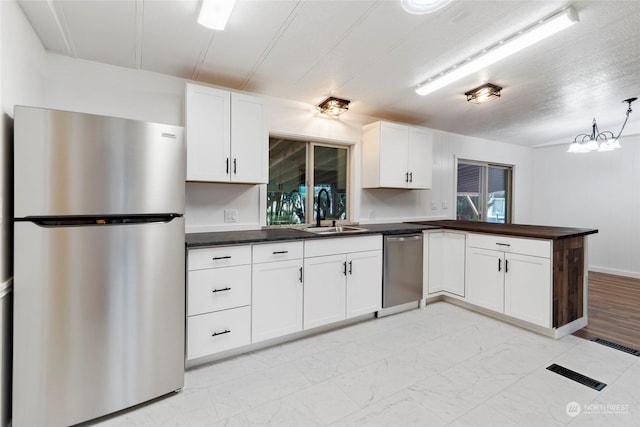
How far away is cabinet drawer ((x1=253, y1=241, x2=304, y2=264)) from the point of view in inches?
93.5

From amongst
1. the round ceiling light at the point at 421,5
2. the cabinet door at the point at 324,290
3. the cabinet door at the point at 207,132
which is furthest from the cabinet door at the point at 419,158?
→ the cabinet door at the point at 207,132

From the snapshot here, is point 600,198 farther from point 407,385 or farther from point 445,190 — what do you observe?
point 407,385

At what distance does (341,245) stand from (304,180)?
1010 mm

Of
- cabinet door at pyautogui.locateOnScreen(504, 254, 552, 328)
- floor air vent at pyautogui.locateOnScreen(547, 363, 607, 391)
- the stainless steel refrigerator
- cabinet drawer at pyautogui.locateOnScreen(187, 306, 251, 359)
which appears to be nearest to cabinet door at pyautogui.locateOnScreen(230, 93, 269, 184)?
the stainless steel refrigerator

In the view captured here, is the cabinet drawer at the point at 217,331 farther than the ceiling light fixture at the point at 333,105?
No

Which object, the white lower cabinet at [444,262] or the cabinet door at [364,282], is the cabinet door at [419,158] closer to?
the white lower cabinet at [444,262]

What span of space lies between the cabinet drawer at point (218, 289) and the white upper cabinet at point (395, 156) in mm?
1930

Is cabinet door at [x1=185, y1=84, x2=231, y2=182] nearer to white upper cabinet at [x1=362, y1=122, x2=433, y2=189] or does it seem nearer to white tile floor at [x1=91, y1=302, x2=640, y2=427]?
white tile floor at [x1=91, y1=302, x2=640, y2=427]

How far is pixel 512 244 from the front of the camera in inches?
114

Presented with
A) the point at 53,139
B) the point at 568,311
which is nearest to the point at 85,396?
the point at 53,139

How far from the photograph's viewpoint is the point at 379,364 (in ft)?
7.33

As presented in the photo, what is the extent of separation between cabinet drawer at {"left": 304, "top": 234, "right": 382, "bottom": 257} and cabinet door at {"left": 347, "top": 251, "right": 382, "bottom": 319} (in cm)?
6

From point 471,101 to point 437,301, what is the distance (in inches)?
90.1

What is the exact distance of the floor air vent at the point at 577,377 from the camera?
1968mm
